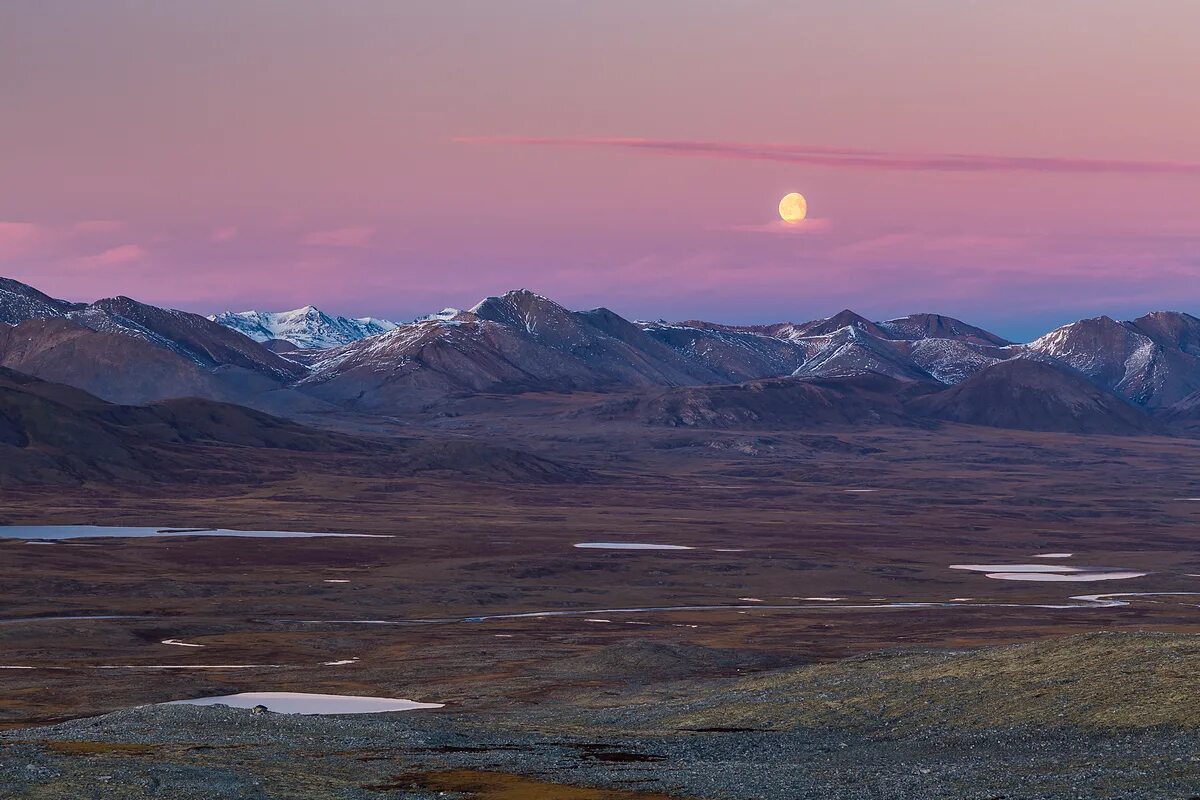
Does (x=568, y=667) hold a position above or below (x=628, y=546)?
above

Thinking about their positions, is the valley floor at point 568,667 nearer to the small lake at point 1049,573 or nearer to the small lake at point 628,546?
the small lake at point 1049,573

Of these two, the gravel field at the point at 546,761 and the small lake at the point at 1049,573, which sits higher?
the gravel field at the point at 546,761

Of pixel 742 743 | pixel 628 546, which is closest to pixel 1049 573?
pixel 628 546

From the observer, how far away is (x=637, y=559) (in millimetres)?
173375

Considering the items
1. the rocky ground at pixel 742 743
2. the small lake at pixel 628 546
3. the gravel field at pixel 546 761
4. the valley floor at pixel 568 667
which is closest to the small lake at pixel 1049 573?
the valley floor at pixel 568 667

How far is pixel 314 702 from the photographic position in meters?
76.7

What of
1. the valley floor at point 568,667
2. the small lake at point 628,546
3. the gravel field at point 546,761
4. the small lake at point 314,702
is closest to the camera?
the gravel field at point 546,761

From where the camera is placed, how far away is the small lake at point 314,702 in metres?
74.0

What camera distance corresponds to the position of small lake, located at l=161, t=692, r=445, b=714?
74.0m

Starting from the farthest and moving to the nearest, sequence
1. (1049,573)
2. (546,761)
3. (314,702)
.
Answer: (1049,573)
(314,702)
(546,761)

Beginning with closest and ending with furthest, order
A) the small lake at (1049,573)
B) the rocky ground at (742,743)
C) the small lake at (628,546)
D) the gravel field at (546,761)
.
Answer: the gravel field at (546,761)
the rocky ground at (742,743)
the small lake at (1049,573)
the small lake at (628,546)

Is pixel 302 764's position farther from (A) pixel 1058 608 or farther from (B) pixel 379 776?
(A) pixel 1058 608

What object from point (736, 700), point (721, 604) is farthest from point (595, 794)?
Answer: point (721, 604)

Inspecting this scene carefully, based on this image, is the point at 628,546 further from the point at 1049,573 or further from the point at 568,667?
the point at 568,667
